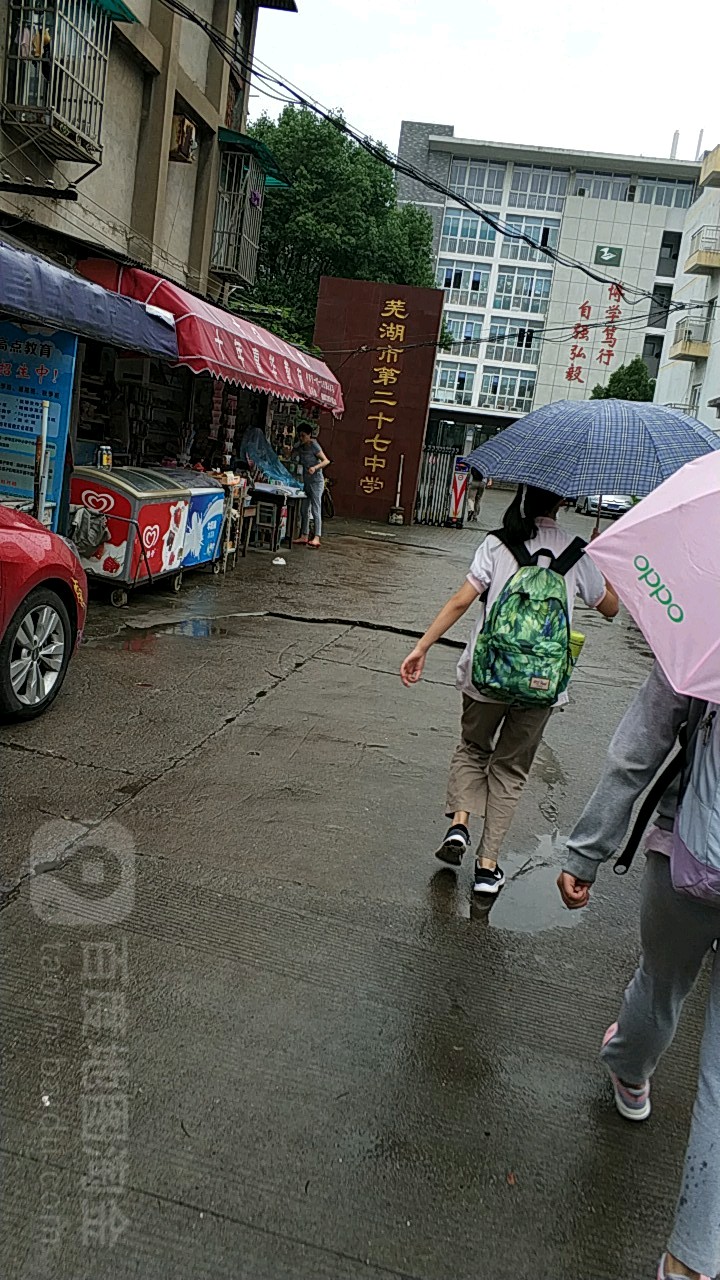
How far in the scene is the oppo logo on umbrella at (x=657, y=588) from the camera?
2068 mm

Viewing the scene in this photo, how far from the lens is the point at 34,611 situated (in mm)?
5254

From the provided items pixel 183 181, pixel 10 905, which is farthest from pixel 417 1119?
pixel 183 181

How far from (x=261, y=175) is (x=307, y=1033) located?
15822mm

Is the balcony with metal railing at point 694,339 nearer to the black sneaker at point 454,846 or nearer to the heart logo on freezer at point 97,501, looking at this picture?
the heart logo on freezer at point 97,501

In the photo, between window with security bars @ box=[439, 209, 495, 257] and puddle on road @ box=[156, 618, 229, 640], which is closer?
puddle on road @ box=[156, 618, 229, 640]

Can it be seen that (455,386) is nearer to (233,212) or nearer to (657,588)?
(233,212)

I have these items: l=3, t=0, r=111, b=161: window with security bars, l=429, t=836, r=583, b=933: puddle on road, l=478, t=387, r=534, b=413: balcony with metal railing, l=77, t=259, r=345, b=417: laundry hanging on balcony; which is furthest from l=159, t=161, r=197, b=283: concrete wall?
l=478, t=387, r=534, b=413: balcony with metal railing

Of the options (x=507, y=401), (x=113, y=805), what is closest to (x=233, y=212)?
(x=113, y=805)

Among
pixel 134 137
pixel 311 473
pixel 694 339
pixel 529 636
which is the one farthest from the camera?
pixel 694 339

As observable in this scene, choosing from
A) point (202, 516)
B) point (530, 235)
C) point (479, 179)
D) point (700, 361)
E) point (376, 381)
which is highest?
point (479, 179)

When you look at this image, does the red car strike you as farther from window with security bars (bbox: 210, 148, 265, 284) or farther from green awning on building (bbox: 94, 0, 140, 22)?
window with security bars (bbox: 210, 148, 265, 284)

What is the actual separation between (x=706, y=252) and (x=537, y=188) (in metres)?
21.9

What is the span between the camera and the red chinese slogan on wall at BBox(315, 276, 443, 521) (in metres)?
21.0

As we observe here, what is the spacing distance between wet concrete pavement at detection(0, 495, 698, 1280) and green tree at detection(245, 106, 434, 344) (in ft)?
86.7
